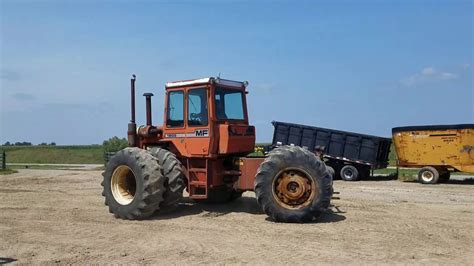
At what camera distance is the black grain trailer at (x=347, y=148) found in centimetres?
2312

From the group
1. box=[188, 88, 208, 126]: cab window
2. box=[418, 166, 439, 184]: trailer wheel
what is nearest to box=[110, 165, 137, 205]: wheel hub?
box=[188, 88, 208, 126]: cab window

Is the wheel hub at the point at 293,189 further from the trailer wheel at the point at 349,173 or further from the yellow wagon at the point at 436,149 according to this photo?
the trailer wheel at the point at 349,173

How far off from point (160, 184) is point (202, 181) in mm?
978

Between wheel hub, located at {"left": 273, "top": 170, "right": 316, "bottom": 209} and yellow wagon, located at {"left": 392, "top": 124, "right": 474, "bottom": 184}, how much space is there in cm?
1217

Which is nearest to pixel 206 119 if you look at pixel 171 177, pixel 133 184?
pixel 171 177

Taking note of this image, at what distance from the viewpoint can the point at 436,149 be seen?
20.8 meters

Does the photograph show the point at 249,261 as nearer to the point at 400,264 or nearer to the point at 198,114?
the point at 400,264

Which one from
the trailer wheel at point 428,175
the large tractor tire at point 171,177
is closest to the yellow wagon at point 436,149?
the trailer wheel at point 428,175

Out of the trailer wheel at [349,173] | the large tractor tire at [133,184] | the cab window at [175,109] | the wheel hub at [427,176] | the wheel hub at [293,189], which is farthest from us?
the trailer wheel at [349,173]

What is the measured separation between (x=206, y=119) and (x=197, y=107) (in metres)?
0.37

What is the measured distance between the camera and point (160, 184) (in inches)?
421

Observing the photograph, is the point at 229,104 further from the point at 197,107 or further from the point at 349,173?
the point at 349,173

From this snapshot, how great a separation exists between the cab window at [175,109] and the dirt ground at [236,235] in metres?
2.00

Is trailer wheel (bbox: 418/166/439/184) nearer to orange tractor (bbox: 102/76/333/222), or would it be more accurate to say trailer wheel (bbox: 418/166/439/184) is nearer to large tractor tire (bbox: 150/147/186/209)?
orange tractor (bbox: 102/76/333/222)
